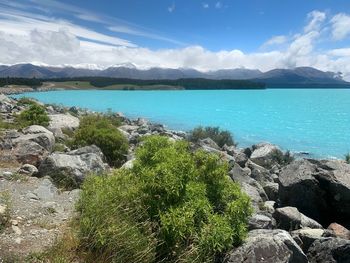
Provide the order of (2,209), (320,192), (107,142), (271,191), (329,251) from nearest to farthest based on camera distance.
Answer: (2,209), (329,251), (320,192), (271,191), (107,142)

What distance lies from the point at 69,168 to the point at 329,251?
8.85m

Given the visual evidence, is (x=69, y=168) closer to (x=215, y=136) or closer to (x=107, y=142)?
(x=107, y=142)

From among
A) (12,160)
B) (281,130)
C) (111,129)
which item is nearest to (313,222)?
(12,160)

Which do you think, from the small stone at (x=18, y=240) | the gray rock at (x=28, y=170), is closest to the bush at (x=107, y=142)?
the gray rock at (x=28, y=170)

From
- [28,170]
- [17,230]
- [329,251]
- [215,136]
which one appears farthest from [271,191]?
[215,136]

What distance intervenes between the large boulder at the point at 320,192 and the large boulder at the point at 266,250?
560 centimetres

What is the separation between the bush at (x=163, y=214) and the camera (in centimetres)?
805

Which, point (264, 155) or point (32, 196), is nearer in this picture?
point (32, 196)

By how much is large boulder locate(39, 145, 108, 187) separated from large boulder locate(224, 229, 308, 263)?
7.23m

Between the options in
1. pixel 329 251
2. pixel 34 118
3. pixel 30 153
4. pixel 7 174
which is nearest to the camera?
pixel 329 251

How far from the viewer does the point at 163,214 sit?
28.2 ft

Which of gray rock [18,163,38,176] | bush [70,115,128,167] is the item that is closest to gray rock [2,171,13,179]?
gray rock [18,163,38,176]

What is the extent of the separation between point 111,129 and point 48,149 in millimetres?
4736

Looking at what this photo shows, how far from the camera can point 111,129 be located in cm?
2314
